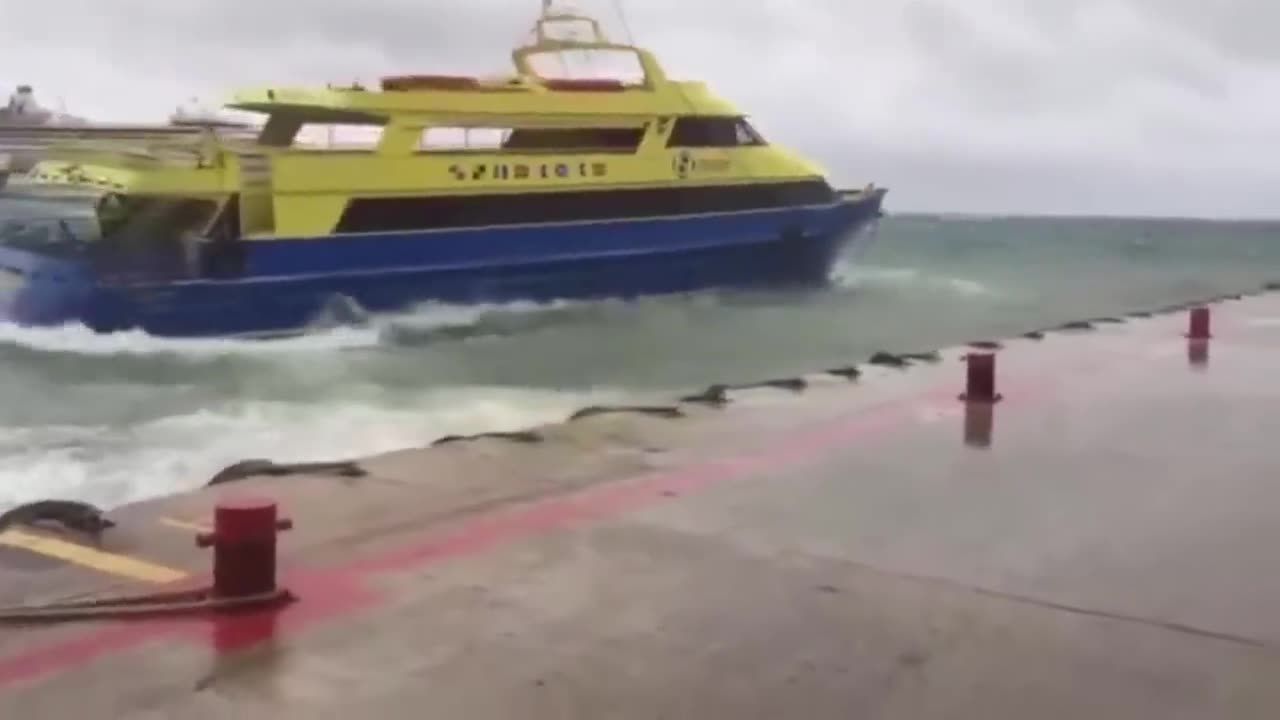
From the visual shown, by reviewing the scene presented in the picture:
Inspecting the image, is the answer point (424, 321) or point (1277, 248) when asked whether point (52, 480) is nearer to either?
point (424, 321)

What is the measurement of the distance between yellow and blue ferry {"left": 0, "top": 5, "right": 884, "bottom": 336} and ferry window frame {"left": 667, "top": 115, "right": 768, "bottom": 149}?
0.04m

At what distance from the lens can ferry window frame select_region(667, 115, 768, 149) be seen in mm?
21266

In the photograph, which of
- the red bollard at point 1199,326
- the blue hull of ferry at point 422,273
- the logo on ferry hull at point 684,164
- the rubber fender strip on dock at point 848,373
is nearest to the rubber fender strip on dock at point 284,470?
the rubber fender strip on dock at point 848,373

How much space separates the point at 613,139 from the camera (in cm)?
2081

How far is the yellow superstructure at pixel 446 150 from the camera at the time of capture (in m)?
17.7

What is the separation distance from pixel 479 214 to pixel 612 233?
2.25 m

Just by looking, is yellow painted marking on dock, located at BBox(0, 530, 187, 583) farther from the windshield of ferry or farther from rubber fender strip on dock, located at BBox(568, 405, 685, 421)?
the windshield of ferry

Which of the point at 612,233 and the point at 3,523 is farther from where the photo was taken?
the point at 612,233

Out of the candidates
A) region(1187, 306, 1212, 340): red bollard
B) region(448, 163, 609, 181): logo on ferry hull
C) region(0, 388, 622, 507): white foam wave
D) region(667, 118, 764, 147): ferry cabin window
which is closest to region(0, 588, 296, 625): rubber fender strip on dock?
region(0, 388, 622, 507): white foam wave

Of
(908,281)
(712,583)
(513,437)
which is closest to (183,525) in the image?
(712,583)

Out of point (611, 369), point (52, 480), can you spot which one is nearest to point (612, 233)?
point (611, 369)

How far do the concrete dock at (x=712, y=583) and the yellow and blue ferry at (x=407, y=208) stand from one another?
37.7 feet

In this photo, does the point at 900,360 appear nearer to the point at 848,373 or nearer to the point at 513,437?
the point at 848,373

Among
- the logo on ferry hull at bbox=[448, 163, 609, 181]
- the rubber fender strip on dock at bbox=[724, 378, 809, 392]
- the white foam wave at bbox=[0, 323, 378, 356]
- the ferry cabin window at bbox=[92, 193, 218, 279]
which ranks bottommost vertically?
the white foam wave at bbox=[0, 323, 378, 356]
